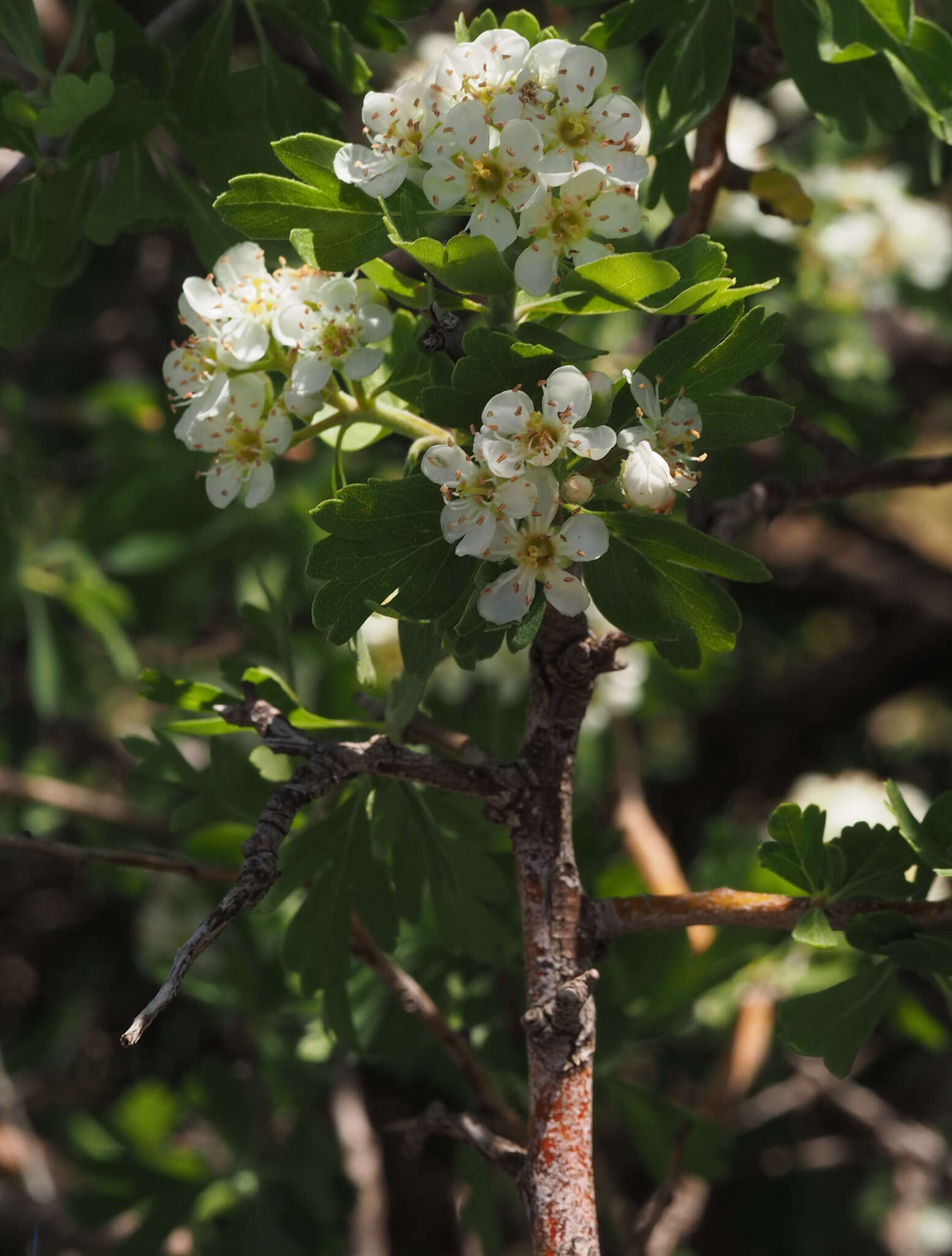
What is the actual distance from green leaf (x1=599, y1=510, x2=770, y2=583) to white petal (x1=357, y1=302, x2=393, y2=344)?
0.22 meters

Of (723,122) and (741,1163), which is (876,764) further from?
(723,122)

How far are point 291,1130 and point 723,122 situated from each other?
152 cm

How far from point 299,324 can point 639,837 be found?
1.29 m

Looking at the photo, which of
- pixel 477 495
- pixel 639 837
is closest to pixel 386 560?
pixel 477 495

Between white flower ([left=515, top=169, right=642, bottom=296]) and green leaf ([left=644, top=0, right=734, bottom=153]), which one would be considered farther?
green leaf ([left=644, top=0, right=734, bottom=153])

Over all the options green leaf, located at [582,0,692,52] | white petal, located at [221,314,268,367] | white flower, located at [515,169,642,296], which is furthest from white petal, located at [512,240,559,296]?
green leaf, located at [582,0,692,52]

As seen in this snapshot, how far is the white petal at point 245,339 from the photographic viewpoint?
0.94 meters

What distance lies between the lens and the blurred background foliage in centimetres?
120

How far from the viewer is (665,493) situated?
81cm

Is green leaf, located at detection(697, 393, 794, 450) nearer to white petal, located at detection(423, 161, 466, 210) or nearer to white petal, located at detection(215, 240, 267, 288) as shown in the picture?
white petal, located at detection(423, 161, 466, 210)

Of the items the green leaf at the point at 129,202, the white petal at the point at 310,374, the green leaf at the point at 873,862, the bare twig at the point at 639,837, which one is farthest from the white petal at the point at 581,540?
the bare twig at the point at 639,837

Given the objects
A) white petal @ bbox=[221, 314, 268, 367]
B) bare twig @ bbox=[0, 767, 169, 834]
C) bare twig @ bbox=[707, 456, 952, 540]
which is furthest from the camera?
bare twig @ bbox=[0, 767, 169, 834]

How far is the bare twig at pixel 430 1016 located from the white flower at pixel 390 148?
0.68 m

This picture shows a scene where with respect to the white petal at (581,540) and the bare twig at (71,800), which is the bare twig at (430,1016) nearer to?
the white petal at (581,540)
